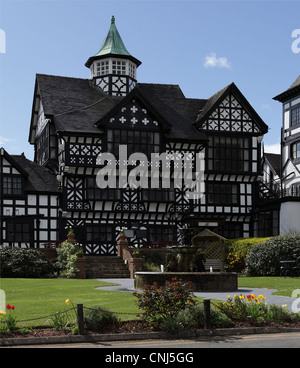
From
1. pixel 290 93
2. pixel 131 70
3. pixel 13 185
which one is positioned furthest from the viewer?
pixel 131 70

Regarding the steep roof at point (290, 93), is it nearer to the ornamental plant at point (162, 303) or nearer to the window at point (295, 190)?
the window at point (295, 190)

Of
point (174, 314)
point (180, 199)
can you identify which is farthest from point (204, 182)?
point (174, 314)

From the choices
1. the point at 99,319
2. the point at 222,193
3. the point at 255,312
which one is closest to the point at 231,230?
the point at 222,193

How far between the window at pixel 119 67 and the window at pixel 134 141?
7.14m

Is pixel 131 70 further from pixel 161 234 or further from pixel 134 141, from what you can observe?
pixel 161 234

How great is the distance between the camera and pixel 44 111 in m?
47.2

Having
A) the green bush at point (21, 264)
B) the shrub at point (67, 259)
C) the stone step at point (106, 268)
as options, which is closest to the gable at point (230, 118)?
the stone step at point (106, 268)

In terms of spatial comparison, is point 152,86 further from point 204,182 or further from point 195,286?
point 195,286

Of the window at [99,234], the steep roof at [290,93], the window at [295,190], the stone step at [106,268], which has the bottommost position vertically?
the stone step at [106,268]

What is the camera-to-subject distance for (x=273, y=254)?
34.7 m

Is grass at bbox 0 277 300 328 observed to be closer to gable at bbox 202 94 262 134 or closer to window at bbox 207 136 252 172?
window at bbox 207 136 252 172

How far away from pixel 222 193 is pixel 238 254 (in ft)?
32.3

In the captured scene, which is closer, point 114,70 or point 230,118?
point 230,118

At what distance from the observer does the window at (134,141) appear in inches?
1823
